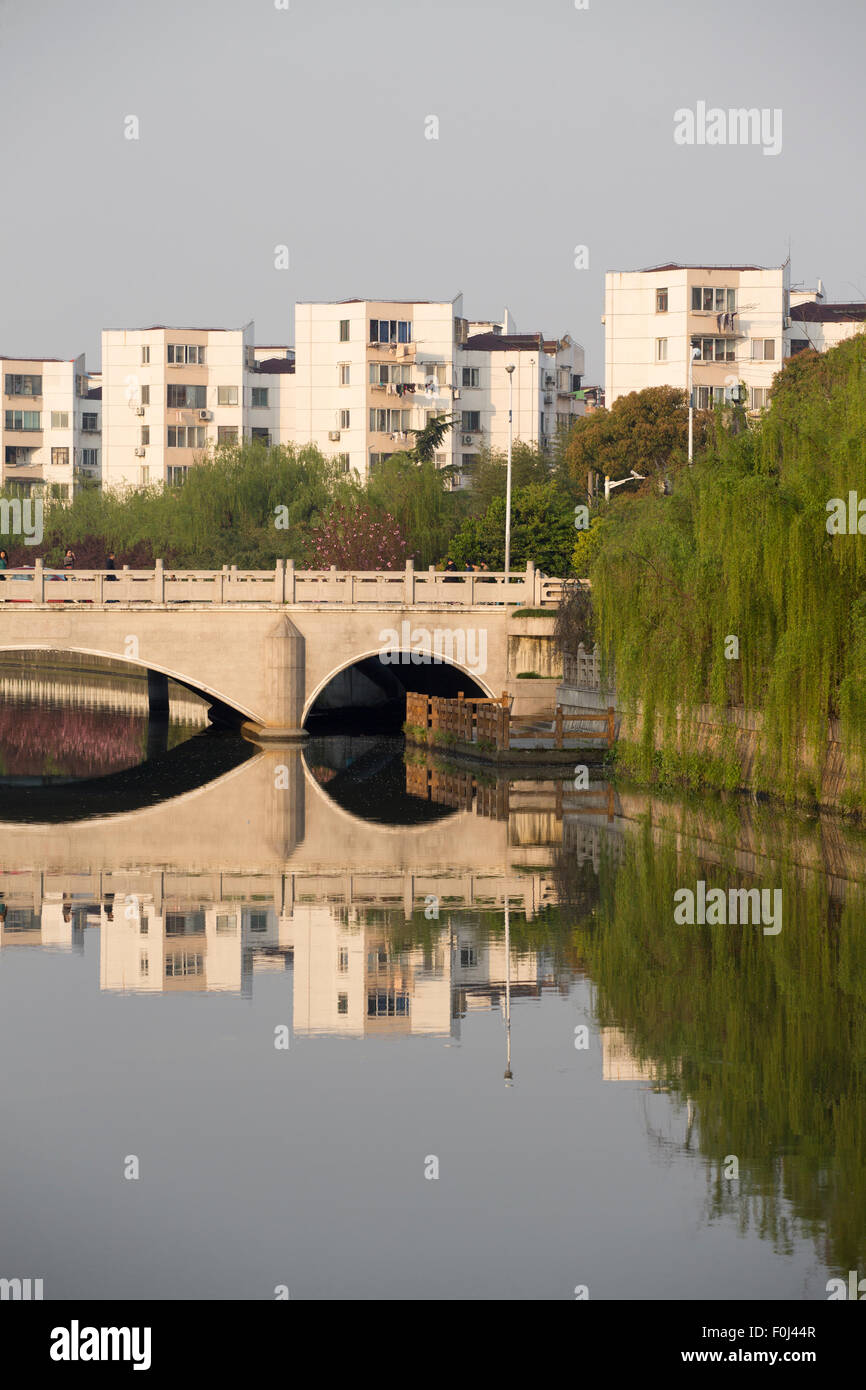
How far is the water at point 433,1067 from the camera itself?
388 inches

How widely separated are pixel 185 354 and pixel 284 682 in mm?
39354

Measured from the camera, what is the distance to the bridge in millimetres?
42188

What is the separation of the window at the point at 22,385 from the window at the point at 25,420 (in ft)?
3.03

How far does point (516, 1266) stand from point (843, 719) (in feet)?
51.1

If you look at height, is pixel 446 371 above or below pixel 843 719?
above

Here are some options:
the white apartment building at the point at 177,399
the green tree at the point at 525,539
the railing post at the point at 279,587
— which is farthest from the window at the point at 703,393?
the railing post at the point at 279,587

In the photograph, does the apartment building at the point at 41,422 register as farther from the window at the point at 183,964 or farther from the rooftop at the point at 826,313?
the window at the point at 183,964

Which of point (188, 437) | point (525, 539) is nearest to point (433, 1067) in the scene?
point (525, 539)

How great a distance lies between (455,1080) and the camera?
1334 cm

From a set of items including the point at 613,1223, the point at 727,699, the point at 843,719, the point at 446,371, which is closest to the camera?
the point at 613,1223

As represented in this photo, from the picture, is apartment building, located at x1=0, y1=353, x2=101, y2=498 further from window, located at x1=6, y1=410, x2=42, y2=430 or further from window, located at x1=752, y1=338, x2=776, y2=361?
window, located at x1=752, y1=338, x2=776, y2=361

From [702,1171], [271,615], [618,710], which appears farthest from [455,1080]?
[271,615]

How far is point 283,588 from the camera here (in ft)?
141
